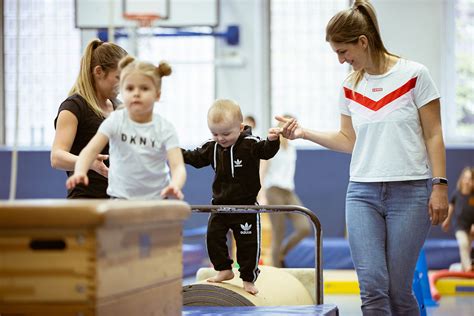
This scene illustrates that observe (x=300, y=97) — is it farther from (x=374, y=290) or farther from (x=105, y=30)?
(x=374, y=290)

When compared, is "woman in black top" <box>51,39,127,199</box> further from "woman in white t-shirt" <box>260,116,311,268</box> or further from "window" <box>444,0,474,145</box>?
"window" <box>444,0,474,145</box>

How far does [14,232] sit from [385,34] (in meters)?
10.6

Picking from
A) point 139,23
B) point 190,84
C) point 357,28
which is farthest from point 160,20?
point 357,28

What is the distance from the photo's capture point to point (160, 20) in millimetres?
12891

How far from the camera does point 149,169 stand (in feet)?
11.1

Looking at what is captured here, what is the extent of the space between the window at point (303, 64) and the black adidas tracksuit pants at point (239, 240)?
8539 mm

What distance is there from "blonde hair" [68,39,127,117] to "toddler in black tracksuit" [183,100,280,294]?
20.1 inches

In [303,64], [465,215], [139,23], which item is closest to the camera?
[465,215]

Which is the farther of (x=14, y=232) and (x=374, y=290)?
(x=374, y=290)

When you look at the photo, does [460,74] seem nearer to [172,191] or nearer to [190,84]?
[190,84]

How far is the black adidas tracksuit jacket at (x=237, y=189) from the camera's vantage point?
4527 millimetres

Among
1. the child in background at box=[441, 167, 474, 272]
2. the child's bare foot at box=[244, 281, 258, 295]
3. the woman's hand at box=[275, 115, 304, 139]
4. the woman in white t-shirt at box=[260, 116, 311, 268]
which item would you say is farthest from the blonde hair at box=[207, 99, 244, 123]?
the child in background at box=[441, 167, 474, 272]

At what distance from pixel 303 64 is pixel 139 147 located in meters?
9.98

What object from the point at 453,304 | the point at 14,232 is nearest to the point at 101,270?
the point at 14,232
